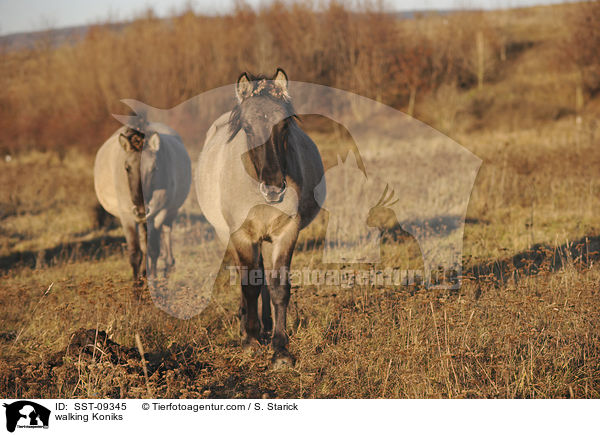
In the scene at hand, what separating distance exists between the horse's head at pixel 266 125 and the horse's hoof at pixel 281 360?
137 cm

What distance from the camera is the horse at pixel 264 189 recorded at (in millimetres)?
3648

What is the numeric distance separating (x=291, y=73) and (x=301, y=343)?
23.7 meters

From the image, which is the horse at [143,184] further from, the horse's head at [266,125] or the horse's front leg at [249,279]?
the horse's head at [266,125]

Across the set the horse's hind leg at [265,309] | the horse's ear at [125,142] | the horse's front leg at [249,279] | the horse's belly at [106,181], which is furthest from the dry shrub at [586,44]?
the horse's front leg at [249,279]

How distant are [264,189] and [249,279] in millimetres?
1096

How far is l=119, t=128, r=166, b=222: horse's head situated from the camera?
6.07m

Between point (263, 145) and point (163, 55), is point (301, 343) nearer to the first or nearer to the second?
point (263, 145)

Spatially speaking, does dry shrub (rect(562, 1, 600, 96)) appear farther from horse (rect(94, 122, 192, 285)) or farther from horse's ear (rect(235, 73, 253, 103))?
horse's ear (rect(235, 73, 253, 103))

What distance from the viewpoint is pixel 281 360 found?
13.0 feet

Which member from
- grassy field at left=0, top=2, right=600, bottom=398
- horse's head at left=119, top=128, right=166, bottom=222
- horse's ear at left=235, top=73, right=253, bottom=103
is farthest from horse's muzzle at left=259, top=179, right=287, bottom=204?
horse's head at left=119, top=128, right=166, bottom=222
